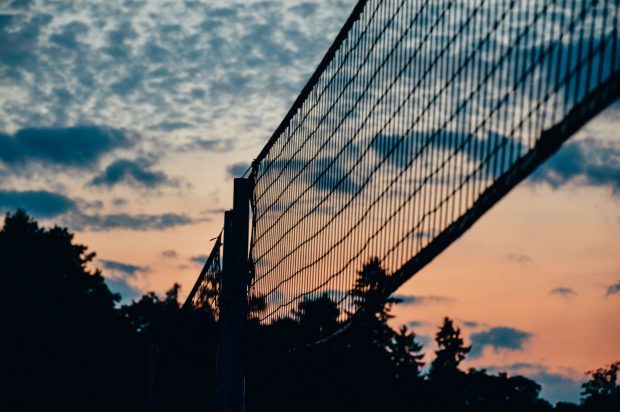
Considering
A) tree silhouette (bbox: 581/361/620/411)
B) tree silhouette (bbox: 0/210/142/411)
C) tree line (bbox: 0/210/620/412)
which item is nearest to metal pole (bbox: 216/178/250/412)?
tree line (bbox: 0/210/620/412)

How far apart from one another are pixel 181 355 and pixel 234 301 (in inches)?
176

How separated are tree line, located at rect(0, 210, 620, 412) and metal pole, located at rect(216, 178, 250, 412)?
0.14 m

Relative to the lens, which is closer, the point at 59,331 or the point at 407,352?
the point at 59,331

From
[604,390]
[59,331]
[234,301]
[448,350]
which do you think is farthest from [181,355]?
[448,350]

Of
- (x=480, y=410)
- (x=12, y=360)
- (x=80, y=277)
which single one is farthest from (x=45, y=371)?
(x=480, y=410)

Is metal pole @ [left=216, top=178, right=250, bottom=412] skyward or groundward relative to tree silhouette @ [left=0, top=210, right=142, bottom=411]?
groundward

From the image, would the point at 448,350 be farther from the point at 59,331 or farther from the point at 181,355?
the point at 181,355

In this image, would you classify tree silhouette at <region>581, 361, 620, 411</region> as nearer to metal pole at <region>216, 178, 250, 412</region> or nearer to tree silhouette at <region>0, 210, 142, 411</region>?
tree silhouette at <region>0, 210, 142, 411</region>

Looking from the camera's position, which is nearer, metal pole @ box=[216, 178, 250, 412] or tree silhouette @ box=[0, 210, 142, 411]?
metal pole @ box=[216, 178, 250, 412]

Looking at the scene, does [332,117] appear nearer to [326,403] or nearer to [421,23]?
[421,23]

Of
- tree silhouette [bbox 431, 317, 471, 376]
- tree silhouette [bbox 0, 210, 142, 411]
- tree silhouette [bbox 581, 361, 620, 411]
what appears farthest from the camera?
tree silhouette [bbox 431, 317, 471, 376]

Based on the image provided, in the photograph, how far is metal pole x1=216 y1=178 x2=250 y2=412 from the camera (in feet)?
22.8

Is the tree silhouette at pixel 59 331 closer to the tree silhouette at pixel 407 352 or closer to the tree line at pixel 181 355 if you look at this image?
the tree line at pixel 181 355

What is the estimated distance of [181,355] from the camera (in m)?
11.3
